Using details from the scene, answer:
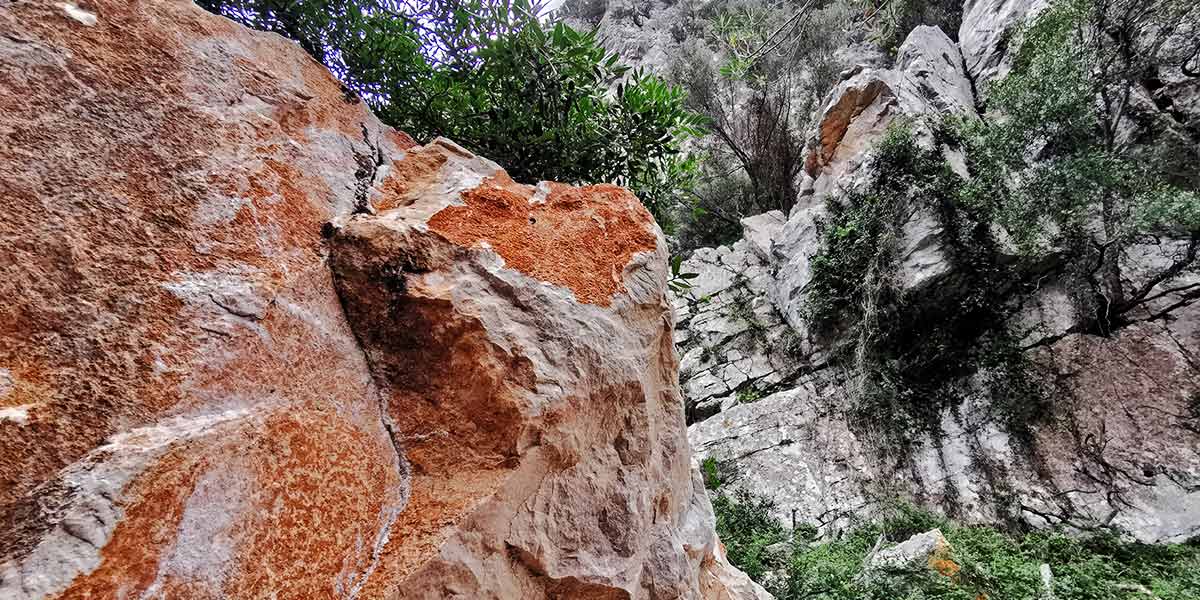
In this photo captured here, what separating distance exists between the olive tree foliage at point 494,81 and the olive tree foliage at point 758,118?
36.9 ft

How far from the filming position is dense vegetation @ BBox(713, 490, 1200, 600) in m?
5.99

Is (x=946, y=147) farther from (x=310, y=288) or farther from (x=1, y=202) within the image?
(x=1, y=202)

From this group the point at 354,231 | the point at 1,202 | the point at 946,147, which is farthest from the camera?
the point at 946,147

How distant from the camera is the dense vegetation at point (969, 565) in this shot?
5.99 metres

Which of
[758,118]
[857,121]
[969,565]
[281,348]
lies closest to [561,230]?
[281,348]

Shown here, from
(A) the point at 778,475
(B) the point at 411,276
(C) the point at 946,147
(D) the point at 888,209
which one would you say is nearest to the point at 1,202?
(B) the point at 411,276

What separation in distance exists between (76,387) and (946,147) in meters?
11.8

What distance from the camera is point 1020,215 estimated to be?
27.5ft

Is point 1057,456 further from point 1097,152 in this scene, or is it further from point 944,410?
point 1097,152

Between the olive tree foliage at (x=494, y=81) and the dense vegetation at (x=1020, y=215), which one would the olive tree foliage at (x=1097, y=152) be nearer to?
the dense vegetation at (x=1020, y=215)

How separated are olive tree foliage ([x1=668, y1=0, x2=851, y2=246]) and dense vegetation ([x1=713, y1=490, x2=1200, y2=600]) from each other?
947 centimetres

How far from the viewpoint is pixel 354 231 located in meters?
2.47

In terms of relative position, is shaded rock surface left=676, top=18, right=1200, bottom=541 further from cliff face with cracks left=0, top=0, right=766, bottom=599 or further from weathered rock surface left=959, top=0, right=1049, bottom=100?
cliff face with cracks left=0, top=0, right=766, bottom=599

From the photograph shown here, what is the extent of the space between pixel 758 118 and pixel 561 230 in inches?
582
